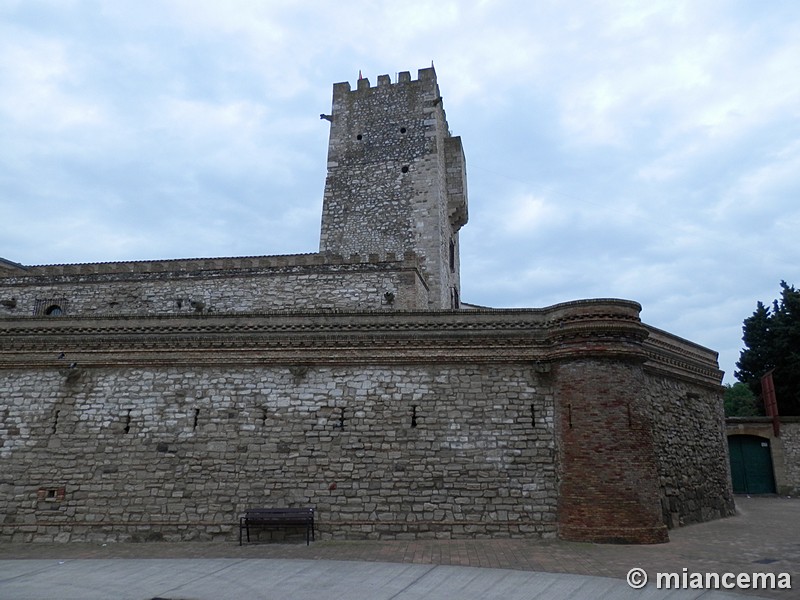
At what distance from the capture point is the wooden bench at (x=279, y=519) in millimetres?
11781

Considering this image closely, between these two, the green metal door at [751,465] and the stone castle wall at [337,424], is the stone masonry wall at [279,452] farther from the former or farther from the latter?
the green metal door at [751,465]

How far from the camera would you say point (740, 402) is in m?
45.3

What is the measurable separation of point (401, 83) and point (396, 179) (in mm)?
4589

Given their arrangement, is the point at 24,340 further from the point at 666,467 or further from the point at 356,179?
the point at 666,467

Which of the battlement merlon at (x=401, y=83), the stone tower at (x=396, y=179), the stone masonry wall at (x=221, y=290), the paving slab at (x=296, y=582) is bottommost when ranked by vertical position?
the paving slab at (x=296, y=582)

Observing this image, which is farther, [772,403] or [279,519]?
[772,403]

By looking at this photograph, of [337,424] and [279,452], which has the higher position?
[337,424]

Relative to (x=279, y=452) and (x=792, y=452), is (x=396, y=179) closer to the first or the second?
(x=279, y=452)

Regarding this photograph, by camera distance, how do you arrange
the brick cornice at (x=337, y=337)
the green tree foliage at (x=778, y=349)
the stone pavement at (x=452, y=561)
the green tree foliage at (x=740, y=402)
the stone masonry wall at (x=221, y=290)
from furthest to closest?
1. the green tree foliage at (x=740, y=402)
2. the green tree foliage at (x=778, y=349)
3. the stone masonry wall at (x=221, y=290)
4. the brick cornice at (x=337, y=337)
5. the stone pavement at (x=452, y=561)

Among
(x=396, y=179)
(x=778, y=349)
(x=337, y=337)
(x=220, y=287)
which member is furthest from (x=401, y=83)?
(x=778, y=349)

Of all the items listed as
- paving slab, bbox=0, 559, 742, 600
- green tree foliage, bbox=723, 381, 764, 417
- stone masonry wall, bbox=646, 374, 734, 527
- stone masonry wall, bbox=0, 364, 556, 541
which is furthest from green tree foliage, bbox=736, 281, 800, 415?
paving slab, bbox=0, 559, 742, 600

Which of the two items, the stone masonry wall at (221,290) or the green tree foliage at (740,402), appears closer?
the stone masonry wall at (221,290)

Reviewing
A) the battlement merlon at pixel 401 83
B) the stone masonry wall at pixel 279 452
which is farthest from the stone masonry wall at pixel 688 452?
the battlement merlon at pixel 401 83

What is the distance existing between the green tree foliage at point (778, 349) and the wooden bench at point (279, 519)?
28.2 m
